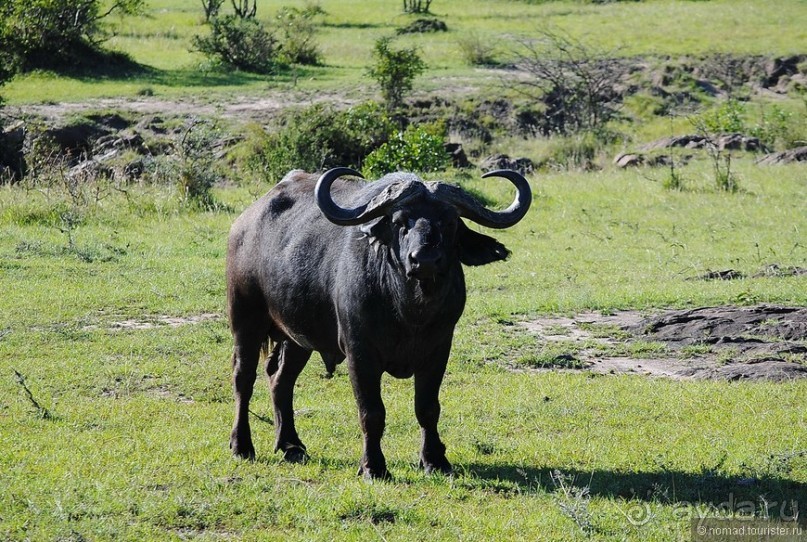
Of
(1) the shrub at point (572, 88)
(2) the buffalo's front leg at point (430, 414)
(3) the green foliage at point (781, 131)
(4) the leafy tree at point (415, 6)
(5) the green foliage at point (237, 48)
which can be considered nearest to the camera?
(2) the buffalo's front leg at point (430, 414)

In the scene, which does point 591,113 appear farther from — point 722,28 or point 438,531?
point 438,531

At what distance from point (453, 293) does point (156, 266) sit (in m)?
8.05

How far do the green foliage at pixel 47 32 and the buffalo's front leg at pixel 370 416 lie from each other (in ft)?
80.5

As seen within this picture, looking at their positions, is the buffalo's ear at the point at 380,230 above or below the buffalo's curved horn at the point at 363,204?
below

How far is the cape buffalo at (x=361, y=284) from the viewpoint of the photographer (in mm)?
6426

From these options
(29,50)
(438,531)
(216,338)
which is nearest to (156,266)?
(216,338)

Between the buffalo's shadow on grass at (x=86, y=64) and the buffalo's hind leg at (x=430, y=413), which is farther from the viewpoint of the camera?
the buffalo's shadow on grass at (x=86, y=64)

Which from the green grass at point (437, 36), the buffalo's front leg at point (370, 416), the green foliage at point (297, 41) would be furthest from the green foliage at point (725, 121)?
the buffalo's front leg at point (370, 416)

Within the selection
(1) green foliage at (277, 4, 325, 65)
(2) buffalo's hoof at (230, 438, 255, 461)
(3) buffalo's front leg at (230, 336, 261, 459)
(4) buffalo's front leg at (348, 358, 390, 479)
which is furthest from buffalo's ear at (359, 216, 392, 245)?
(1) green foliage at (277, 4, 325, 65)

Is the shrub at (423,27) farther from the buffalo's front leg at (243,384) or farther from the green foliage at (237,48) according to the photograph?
the buffalo's front leg at (243,384)

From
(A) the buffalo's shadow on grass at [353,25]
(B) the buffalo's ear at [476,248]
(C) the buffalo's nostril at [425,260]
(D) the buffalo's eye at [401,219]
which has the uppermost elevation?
(A) the buffalo's shadow on grass at [353,25]

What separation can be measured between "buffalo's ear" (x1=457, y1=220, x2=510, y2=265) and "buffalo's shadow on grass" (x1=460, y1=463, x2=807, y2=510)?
4.41 ft

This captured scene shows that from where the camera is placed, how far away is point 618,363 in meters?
10.2

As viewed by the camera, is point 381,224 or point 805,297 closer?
point 381,224
